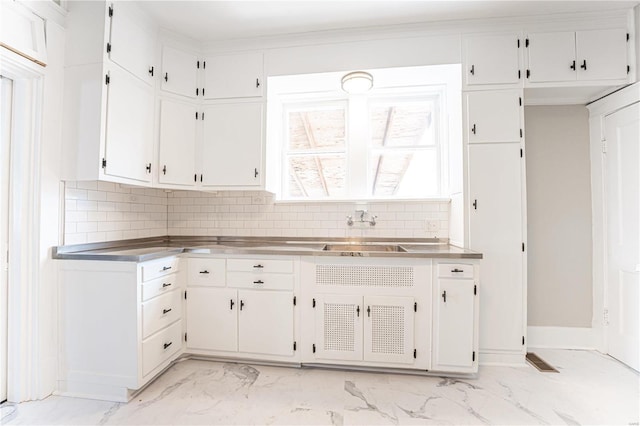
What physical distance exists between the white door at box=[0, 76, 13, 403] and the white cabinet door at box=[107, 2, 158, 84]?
0.67m

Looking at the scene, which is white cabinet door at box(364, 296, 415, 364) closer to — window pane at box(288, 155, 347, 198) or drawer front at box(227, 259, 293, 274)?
drawer front at box(227, 259, 293, 274)

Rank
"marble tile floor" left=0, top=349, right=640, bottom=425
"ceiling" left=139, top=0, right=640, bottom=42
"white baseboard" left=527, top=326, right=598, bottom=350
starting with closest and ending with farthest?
"marble tile floor" left=0, top=349, right=640, bottom=425, "ceiling" left=139, top=0, right=640, bottom=42, "white baseboard" left=527, top=326, right=598, bottom=350

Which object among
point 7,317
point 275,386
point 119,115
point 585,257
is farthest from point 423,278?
point 7,317

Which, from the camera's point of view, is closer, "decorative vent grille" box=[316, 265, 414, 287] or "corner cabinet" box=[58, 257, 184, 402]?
"corner cabinet" box=[58, 257, 184, 402]

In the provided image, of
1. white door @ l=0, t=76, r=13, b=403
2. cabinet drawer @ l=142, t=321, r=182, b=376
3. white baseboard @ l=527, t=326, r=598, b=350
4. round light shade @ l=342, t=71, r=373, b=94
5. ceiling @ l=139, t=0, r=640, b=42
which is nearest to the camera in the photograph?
white door @ l=0, t=76, r=13, b=403

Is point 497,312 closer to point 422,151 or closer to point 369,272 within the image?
point 369,272

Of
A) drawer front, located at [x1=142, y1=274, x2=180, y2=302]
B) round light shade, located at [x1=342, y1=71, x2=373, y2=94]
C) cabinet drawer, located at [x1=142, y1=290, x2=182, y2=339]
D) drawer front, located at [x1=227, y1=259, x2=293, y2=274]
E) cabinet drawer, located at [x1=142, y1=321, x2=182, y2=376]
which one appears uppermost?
round light shade, located at [x1=342, y1=71, x2=373, y2=94]

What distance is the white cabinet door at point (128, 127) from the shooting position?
6.76 ft

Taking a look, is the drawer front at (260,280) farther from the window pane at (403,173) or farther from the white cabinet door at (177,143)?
the window pane at (403,173)

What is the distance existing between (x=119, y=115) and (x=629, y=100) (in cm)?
387

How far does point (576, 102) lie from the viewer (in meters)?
2.63

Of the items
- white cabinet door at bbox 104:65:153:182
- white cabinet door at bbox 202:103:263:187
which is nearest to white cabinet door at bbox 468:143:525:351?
white cabinet door at bbox 202:103:263:187

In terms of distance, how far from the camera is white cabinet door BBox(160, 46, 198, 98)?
2516 mm

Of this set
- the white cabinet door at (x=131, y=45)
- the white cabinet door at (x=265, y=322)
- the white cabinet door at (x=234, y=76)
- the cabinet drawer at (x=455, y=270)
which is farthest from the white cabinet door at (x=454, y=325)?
the white cabinet door at (x=131, y=45)
